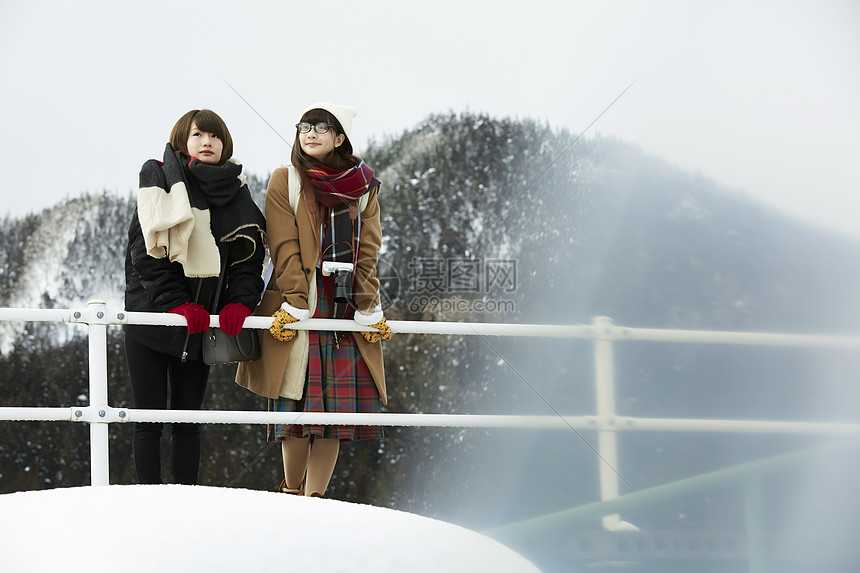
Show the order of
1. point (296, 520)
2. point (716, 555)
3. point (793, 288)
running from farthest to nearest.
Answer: point (793, 288)
point (716, 555)
point (296, 520)

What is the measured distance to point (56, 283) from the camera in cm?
786

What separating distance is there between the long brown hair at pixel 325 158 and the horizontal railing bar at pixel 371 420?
0.55 m

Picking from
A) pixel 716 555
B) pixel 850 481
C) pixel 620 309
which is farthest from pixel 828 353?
pixel 620 309

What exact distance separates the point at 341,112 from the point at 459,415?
766 mm

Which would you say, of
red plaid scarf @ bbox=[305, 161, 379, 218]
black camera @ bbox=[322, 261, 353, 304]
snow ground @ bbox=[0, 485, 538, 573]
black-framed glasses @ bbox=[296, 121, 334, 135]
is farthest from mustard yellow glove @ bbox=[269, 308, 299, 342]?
snow ground @ bbox=[0, 485, 538, 573]

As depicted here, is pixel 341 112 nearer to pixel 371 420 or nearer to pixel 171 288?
pixel 171 288

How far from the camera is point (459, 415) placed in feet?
5.80

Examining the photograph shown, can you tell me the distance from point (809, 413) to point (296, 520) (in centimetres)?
135

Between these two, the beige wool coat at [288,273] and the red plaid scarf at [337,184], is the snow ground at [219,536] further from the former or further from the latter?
the red plaid scarf at [337,184]

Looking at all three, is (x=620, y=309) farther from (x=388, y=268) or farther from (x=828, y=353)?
(x=388, y=268)

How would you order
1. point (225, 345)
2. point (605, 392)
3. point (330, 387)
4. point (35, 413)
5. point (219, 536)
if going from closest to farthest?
point (219, 536)
point (35, 413)
point (225, 345)
point (330, 387)
point (605, 392)

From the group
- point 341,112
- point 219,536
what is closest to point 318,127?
point 341,112

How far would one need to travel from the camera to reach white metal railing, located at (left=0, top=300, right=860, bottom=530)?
64.2 inches

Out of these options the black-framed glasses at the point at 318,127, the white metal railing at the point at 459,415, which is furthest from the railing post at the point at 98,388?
the black-framed glasses at the point at 318,127
